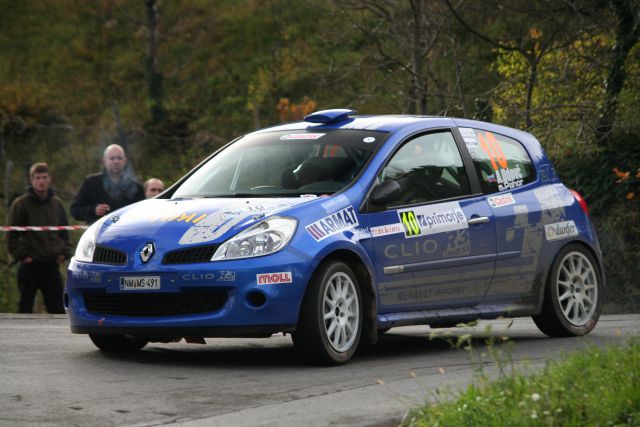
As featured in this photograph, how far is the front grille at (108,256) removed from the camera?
352 inches

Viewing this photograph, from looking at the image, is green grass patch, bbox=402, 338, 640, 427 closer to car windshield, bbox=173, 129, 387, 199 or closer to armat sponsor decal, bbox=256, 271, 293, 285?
armat sponsor decal, bbox=256, 271, 293, 285

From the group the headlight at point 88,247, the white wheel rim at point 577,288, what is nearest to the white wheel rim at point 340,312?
the headlight at point 88,247

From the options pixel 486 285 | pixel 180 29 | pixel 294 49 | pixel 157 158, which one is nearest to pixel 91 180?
pixel 486 285

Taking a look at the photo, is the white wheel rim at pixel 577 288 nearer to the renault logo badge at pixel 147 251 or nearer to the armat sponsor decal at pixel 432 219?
the armat sponsor decal at pixel 432 219

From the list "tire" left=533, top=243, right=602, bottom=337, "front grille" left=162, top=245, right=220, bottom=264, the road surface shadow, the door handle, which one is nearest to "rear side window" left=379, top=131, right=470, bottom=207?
the door handle

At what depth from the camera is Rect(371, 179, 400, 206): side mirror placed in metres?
9.38

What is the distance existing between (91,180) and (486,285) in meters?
6.37

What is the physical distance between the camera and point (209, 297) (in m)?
8.65

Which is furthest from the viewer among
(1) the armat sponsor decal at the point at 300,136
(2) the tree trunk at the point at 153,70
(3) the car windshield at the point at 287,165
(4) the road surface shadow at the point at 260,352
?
(2) the tree trunk at the point at 153,70

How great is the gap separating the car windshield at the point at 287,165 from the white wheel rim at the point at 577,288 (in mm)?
2184

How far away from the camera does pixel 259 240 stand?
8.64 m

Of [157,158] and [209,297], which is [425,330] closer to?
[209,297]

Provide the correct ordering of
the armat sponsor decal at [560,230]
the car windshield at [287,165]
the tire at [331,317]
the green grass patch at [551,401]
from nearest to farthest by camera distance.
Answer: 1. the green grass patch at [551,401]
2. the tire at [331,317]
3. the car windshield at [287,165]
4. the armat sponsor decal at [560,230]

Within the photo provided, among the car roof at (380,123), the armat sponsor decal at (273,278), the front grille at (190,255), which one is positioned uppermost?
the car roof at (380,123)
